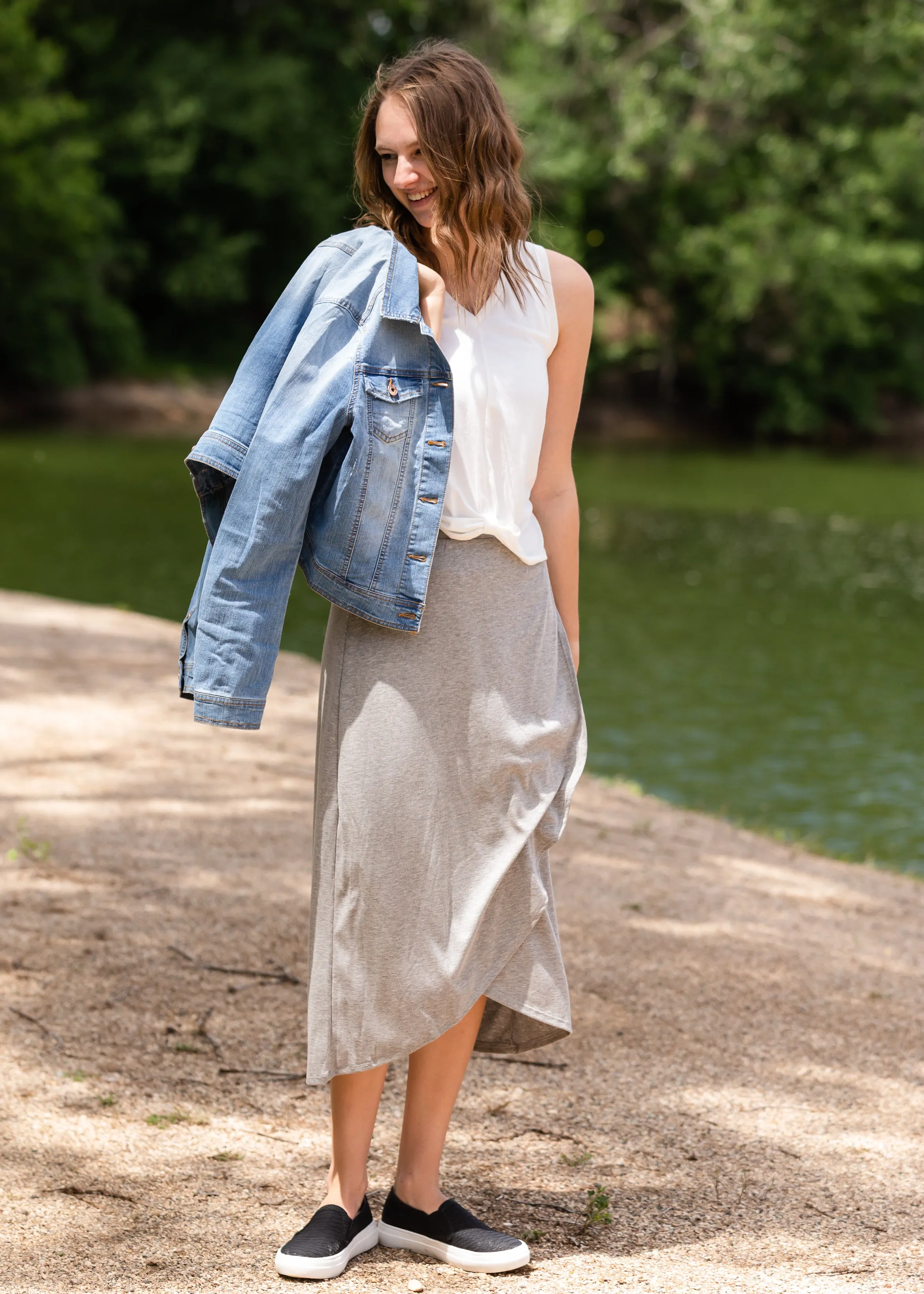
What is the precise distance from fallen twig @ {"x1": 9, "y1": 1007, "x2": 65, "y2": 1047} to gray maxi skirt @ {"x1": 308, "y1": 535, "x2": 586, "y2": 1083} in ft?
3.92

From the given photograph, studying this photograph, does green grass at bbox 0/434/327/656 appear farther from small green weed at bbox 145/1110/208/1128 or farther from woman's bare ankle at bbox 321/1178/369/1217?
woman's bare ankle at bbox 321/1178/369/1217

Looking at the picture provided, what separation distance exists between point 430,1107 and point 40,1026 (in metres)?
1.34

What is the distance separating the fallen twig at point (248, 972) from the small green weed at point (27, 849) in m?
0.90

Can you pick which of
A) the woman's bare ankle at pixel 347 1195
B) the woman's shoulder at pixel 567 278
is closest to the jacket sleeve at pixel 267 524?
the woman's shoulder at pixel 567 278

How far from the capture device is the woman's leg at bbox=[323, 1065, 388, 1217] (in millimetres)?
2506

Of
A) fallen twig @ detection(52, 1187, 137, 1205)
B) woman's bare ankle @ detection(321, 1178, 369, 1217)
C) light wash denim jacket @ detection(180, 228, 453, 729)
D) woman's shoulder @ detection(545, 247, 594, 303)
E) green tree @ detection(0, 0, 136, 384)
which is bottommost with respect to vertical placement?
fallen twig @ detection(52, 1187, 137, 1205)

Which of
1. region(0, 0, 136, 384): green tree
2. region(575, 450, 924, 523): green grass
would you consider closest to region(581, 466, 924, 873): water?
region(575, 450, 924, 523): green grass

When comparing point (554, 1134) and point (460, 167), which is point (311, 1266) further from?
point (460, 167)

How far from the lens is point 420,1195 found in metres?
2.61

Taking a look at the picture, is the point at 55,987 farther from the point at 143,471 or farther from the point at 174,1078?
the point at 143,471

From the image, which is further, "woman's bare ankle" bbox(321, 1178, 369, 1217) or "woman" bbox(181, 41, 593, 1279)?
"woman's bare ankle" bbox(321, 1178, 369, 1217)

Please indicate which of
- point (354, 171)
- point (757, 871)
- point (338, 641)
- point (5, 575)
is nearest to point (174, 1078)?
point (338, 641)

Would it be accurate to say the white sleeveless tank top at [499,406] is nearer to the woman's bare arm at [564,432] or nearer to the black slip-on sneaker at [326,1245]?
the woman's bare arm at [564,432]

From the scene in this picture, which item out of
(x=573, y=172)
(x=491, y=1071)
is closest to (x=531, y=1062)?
(x=491, y=1071)
